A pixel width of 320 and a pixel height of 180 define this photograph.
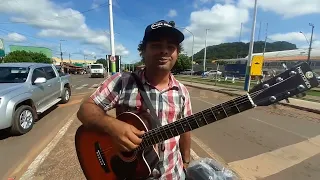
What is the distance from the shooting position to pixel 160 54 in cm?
153

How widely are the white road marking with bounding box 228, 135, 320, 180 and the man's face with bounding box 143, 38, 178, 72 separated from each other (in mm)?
2561

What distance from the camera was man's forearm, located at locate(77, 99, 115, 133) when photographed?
1.45m

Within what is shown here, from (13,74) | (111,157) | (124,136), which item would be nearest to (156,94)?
(124,136)

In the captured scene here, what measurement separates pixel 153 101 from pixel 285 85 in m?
0.82

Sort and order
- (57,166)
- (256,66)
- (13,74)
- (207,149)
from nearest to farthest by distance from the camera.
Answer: (57,166), (207,149), (13,74), (256,66)

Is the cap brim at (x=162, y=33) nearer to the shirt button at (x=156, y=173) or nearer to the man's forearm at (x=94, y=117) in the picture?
the man's forearm at (x=94, y=117)

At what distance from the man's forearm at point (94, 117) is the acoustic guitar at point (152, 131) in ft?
0.49

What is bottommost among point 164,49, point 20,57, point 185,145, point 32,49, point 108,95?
point 185,145

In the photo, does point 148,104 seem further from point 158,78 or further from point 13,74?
point 13,74

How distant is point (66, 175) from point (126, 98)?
2297 mm

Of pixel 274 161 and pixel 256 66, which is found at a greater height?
pixel 256 66

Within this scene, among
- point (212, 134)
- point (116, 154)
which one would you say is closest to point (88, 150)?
point (116, 154)

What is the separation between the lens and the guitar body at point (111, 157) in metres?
1.59

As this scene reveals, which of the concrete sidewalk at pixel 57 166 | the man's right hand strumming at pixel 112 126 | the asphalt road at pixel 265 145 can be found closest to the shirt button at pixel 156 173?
the man's right hand strumming at pixel 112 126
